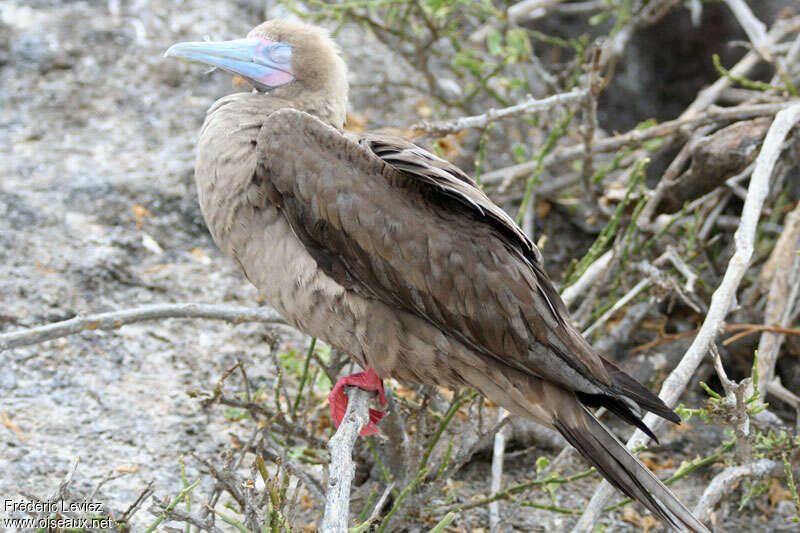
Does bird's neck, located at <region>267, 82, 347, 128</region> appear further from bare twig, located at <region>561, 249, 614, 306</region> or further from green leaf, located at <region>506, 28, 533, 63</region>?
green leaf, located at <region>506, 28, 533, 63</region>

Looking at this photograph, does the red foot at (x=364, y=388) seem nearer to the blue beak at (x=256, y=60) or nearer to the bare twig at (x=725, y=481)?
the bare twig at (x=725, y=481)

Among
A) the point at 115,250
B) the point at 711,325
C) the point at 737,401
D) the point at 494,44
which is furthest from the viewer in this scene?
the point at 494,44

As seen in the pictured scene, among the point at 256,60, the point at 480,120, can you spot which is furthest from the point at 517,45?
the point at 256,60

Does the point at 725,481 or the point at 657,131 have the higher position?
the point at 657,131

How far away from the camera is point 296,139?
2721 mm

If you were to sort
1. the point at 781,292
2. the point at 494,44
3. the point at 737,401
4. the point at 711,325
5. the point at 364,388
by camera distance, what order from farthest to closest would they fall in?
1. the point at 494,44
2. the point at 781,292
3. the point at 711,325
4. the point at 364,388
5. the point at 737,401

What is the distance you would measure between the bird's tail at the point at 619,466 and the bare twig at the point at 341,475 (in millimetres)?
641

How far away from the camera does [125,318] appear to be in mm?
2934

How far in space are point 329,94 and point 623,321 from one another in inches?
69.6

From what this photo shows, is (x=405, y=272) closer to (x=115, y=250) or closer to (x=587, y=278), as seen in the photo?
(x=587, y=278)

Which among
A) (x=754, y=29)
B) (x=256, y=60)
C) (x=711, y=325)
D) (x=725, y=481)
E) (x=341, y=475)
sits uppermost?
(x=754, y=29)

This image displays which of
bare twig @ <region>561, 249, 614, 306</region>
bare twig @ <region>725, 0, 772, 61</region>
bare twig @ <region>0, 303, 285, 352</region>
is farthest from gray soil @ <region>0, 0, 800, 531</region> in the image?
bare twig @ <region>725, 0, 772, 61</region>

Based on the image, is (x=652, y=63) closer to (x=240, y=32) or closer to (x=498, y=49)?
(x=498, y=49)

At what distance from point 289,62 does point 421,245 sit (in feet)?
3.51
